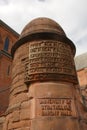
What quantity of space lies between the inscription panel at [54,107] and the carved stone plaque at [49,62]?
655 mm

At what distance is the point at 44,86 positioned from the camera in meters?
4.93

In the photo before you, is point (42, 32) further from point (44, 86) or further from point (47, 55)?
point (44, 86)

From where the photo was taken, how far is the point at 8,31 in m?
25.9

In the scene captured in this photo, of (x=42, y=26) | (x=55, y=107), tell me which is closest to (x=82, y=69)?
(x=42, y=26)

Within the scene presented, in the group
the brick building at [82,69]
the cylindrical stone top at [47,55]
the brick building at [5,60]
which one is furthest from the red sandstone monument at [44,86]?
the brick building at [82,69]

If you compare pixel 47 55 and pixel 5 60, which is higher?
pixel 5 60

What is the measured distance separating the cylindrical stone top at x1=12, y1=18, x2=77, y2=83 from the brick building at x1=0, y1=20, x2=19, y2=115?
1416 centimetres

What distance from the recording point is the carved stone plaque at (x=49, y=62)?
5074 mm

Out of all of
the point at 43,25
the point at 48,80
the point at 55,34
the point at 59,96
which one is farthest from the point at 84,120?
the point at 43,25

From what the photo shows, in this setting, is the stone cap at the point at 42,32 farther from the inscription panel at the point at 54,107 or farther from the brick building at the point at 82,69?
the brick building at the point at 82,69

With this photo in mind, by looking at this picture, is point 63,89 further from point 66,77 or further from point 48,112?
point 48,112

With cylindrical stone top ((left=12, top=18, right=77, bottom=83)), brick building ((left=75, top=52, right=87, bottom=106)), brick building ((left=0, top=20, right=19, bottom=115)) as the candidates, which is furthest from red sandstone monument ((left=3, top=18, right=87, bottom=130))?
brick building ((left=75, top=52, right=87, bottom=106))

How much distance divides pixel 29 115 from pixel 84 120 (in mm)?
1571

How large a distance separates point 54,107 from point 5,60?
19276 mm
